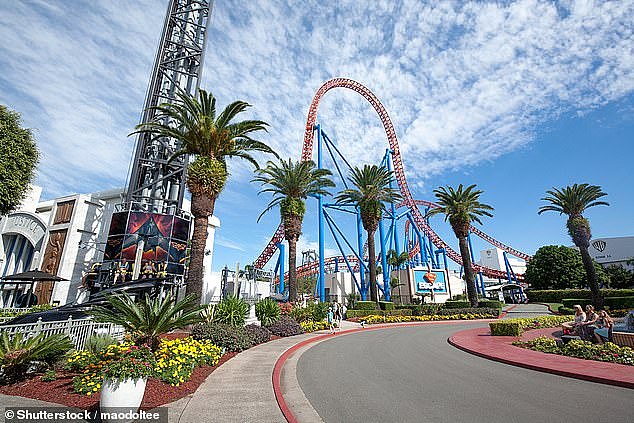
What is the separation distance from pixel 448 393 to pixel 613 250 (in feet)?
362

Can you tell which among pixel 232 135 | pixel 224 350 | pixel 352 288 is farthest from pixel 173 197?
pixel 352 288

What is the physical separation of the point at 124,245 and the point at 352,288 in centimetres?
3572

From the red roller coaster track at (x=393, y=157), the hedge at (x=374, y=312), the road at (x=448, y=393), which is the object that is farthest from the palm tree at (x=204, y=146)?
the red roller coaster track at (x=393, y=157)

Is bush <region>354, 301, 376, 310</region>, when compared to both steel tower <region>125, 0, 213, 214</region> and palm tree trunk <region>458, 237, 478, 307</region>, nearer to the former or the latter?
palm tree trunk <region>458, 237, 478, 307</region>

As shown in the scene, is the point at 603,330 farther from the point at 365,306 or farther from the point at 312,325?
the point at 365,306

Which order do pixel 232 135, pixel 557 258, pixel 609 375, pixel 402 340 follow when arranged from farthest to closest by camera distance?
pixel 557 258
pixel 232 135
pixel 402 340
pixel 609 375

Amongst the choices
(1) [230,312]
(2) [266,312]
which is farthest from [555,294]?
(1) [230,312]

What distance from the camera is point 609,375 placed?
7.83 m

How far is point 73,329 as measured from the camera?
31.0 feet

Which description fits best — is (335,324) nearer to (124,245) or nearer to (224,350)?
(224,350)

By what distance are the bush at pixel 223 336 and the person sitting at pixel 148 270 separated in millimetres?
17704

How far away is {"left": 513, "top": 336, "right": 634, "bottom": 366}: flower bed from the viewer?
9.48 meters

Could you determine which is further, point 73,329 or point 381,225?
point 381,225

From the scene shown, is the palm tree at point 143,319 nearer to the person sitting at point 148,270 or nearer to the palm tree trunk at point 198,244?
the palm tree trunk at point 198,244
